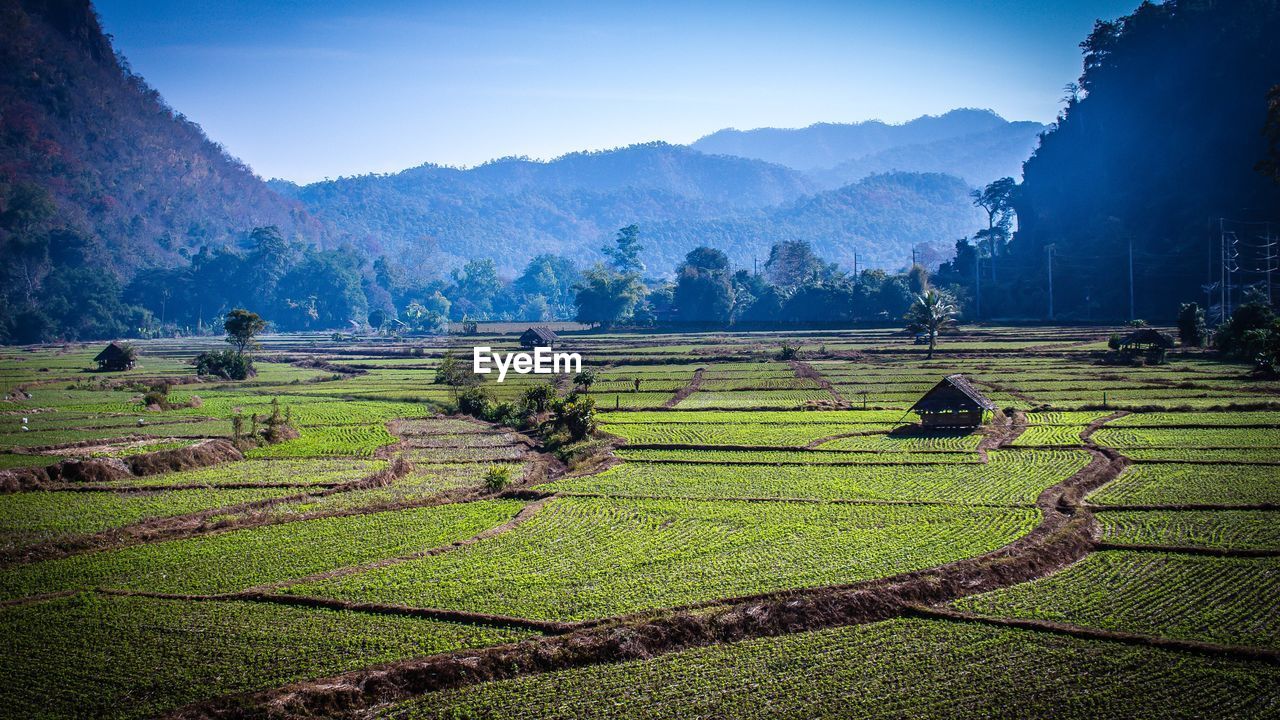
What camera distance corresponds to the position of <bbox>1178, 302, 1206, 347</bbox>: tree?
58.4 meters

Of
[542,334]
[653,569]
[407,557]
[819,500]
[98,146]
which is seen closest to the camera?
[653,569]

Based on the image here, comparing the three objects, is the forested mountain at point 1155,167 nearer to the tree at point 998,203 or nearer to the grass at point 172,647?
the tree at point 998,203

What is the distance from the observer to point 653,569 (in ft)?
54.3

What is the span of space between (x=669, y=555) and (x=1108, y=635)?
7.89m

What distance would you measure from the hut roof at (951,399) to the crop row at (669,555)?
1341cm

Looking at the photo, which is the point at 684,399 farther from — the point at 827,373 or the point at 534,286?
the point at 534,286

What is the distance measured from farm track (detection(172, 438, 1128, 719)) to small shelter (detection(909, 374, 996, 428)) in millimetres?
15551

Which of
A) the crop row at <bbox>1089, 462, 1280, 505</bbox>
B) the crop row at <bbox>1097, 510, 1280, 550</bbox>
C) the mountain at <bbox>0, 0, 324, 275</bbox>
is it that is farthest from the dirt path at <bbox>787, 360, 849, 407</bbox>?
the mountain at <bbox>0, 0, 324, 275</bbox>

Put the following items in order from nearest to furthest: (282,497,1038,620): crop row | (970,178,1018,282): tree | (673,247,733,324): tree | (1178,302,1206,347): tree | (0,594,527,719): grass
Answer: (0,594,527,719): grass < (282,497,1038,620): crop row < (1178,302,1206,347): tree < (970,178,1018,282): tree < (673,247,733,324): tree

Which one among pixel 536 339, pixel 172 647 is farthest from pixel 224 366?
pixel 172 647

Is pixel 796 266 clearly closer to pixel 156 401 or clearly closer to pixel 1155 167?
pixel 1155 167

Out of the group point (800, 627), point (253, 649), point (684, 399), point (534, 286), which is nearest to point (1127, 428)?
point (684, 399)

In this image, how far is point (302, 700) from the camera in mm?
11484

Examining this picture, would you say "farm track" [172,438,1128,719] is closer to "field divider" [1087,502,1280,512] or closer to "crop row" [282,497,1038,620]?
"crop row" [282,497,1038,620]
